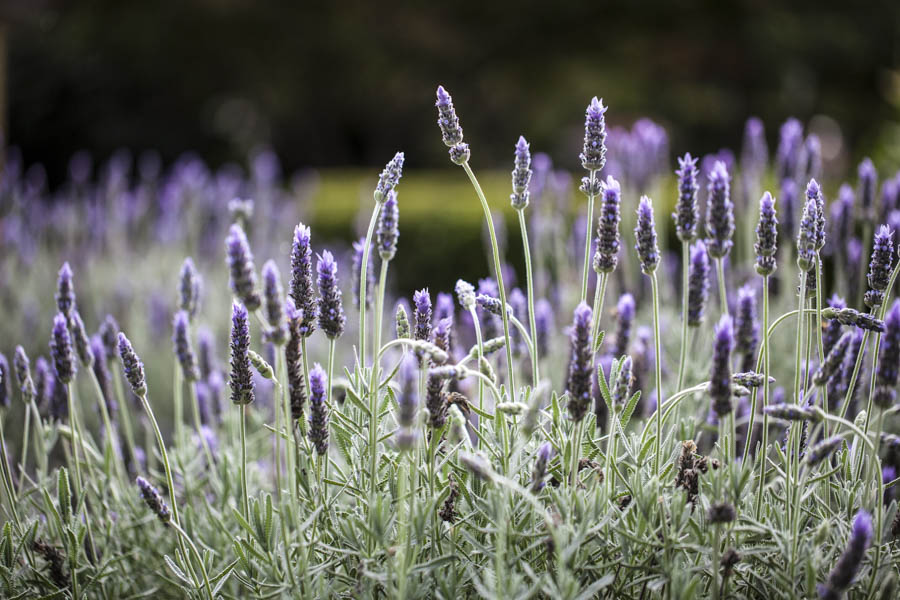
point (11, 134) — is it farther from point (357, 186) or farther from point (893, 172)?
point (893, 172)

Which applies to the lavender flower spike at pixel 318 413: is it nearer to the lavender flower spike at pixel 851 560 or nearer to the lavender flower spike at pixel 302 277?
the lavender flower spike at pixel 302 277

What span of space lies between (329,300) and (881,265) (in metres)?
1.05

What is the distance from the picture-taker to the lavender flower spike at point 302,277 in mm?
1483

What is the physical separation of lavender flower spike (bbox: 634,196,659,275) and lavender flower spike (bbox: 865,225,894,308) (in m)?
0.42

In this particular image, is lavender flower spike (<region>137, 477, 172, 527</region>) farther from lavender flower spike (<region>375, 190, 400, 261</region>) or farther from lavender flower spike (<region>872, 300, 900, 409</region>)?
lavender flower spike (<region>872, 300, 900, 409</region>)

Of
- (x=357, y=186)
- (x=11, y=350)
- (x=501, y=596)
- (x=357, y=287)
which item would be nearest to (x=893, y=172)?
(x=357, y=287)

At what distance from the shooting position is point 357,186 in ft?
28.7

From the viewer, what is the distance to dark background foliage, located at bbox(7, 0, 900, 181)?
40.2 feet

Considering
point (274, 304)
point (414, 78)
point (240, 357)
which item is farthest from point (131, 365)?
point (414, 78)

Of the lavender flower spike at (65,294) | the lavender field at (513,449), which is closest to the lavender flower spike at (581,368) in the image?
the lavender field at (513,449)

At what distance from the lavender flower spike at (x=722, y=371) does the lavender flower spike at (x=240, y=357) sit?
812mm

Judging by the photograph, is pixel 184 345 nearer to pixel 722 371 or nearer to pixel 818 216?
pixel 722 371

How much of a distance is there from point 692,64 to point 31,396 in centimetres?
1268

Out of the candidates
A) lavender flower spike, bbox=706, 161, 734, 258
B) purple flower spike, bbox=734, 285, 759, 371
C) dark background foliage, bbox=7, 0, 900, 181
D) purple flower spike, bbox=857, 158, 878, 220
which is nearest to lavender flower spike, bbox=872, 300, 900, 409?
purple flower spike, bbox=734, 285, 759, 371
